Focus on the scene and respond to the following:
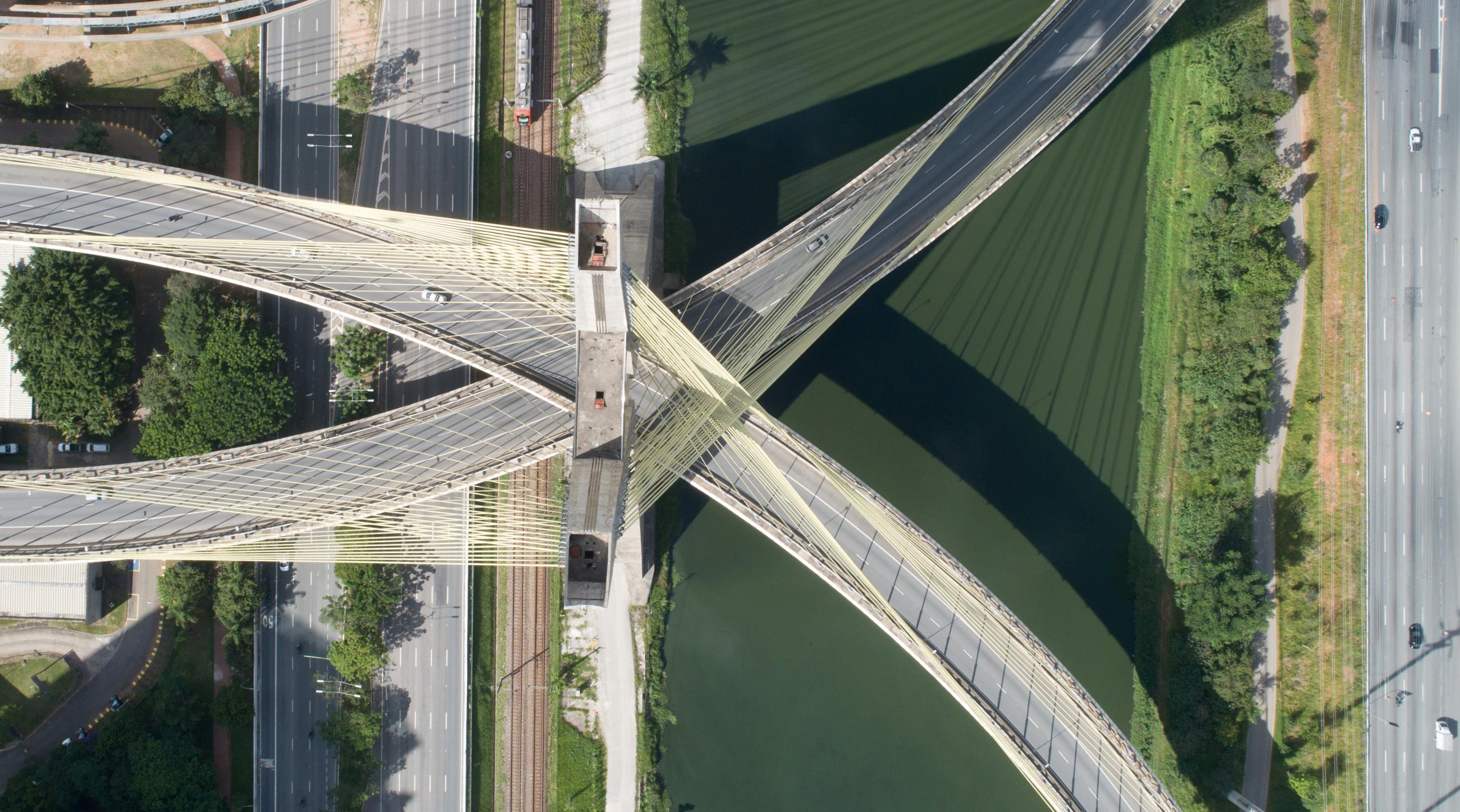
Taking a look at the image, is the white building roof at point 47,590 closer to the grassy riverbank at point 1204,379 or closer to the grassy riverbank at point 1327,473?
the grassy riverbank at point 1204,379

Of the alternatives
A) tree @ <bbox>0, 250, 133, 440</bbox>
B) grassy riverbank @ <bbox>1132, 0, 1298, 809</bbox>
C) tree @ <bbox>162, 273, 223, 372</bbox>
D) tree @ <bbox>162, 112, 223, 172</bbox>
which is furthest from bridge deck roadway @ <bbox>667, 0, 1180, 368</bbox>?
tree @ <bbox>0, 250, 133, 440</bbox>

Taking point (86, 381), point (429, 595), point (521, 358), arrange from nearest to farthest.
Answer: point (521, 358) → point (86, 381) → point (429, 595)

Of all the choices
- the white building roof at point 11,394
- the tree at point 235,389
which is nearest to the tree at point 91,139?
the white building roof at point 11,394

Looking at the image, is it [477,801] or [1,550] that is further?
[477,801]

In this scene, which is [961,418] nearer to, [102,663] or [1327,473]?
[1327,473]

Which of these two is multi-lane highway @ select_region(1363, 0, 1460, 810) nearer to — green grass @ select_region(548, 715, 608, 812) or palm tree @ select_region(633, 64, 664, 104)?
palm tree @ select_region(633, 64, 664, 104)

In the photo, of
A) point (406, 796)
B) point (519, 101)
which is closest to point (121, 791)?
point (406, 796)

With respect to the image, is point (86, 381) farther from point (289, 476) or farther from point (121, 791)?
point (121, 791)
